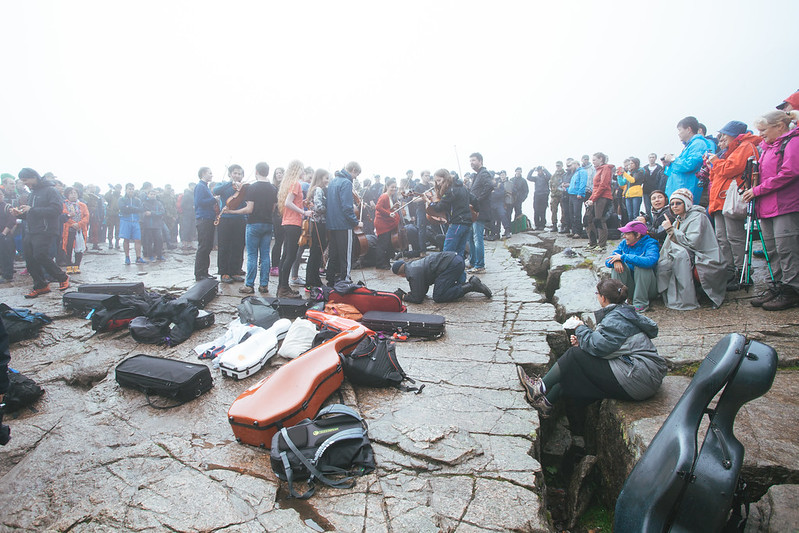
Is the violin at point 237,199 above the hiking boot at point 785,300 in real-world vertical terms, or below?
above

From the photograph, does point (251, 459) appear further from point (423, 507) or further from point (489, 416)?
point (489, 416)

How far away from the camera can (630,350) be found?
2.96m

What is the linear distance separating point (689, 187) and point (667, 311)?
1.87 meters

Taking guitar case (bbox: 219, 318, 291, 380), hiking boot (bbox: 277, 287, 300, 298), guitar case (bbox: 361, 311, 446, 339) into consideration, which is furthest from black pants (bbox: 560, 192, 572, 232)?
guitar case (bbox: 219, 318, 291, 380)

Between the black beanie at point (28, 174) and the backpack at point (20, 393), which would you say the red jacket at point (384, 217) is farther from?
the backpack at point (20, 393)

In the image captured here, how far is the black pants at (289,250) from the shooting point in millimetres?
5887

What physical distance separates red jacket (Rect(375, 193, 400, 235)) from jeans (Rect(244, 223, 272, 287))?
2666 millimetres

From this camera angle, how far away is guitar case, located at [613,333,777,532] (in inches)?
59.8

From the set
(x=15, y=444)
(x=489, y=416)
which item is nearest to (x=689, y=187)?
(x=489, y=416)

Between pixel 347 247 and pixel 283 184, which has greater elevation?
pixel 283 184

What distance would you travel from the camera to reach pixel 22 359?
13.8 feet

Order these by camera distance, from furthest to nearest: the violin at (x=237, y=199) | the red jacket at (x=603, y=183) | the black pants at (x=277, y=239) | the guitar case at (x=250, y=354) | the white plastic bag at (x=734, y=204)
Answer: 1. the red jacket at (x=603, y=183)
2. the black pants at (x=277, y=239)
3. the violin at (x=237, y=199)
4. the white plastic bag at (x=734, y=204)
5. the guitar case at (x=250, y=354)

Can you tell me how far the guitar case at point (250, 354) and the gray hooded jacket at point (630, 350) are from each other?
2.80 meters

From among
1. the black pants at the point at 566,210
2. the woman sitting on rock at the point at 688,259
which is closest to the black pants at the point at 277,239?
the woman sitting on rock at the point at 688,259
